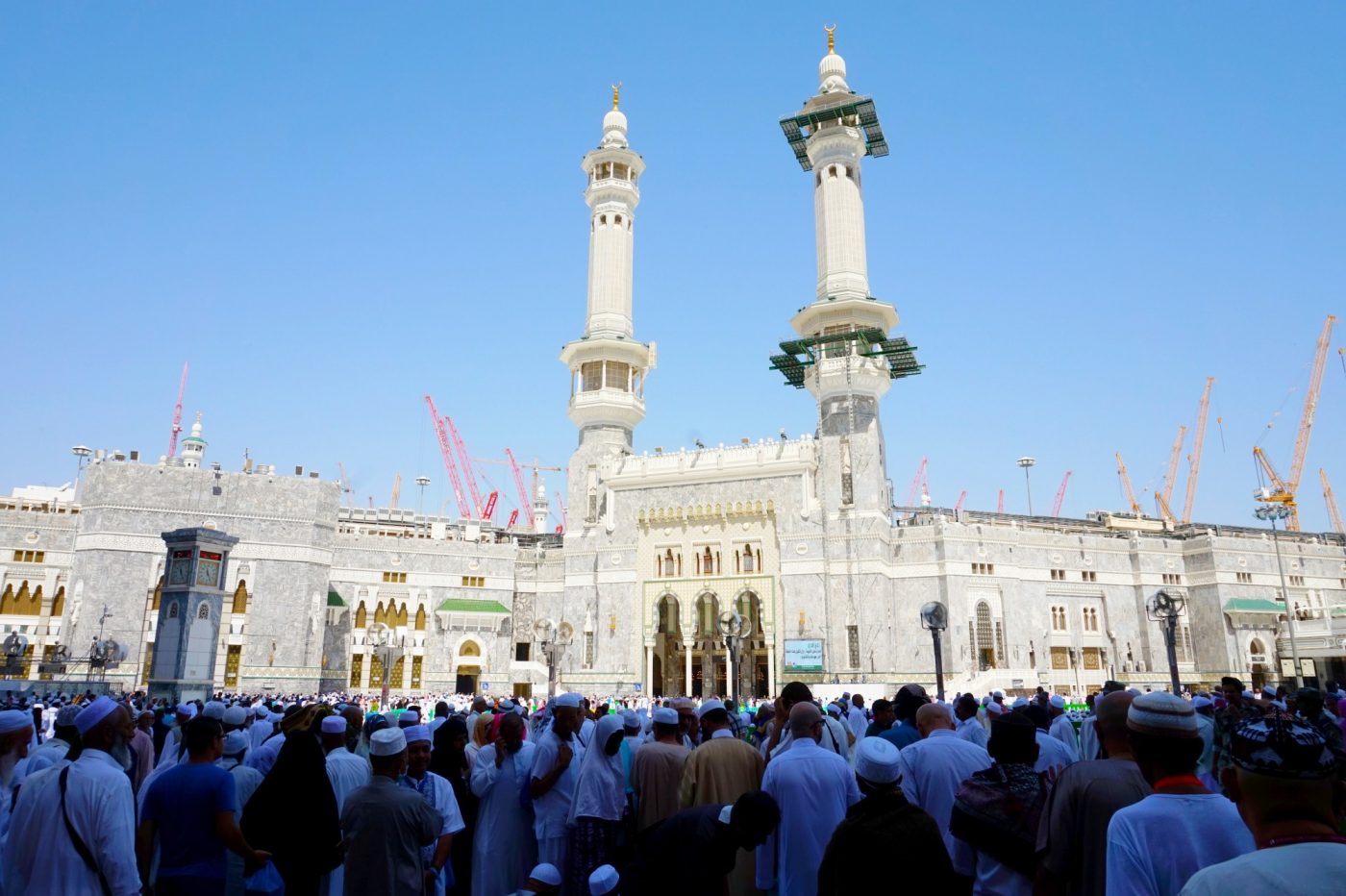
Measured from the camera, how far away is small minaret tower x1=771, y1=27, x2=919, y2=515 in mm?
39562

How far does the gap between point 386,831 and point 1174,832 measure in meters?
3.61

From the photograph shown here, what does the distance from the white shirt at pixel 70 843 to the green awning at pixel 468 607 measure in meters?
40.1

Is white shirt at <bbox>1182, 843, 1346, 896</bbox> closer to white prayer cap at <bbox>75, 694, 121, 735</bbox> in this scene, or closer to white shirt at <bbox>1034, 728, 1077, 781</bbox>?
white shirt at <bbox>1034, 728, 1077, 781</bbox>

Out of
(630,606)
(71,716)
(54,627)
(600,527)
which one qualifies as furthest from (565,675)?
(71,716)

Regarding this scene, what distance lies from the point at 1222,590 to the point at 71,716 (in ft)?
150

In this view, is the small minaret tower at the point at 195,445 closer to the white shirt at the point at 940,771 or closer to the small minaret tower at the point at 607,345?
the small minaret tower at the point at 607,345

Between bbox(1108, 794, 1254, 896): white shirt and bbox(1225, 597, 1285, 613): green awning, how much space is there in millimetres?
45157

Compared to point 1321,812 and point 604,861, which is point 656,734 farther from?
point 1321,812

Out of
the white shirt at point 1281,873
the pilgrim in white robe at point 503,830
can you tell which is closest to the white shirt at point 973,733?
the pilgrim in white robe at point 503,830

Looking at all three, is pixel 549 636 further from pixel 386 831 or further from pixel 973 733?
pixel 386 831

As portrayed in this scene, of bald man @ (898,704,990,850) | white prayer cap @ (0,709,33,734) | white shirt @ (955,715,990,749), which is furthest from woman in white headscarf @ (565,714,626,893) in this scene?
white shirt @ (955,715,990,749)

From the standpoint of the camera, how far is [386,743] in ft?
15.7

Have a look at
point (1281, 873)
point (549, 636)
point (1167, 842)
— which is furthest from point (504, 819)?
point (549, 636)

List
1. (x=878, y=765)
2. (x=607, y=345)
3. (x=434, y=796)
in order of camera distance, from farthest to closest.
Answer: (x=607, y=345) → (x=434, y=796) → (x=878, y=765)
